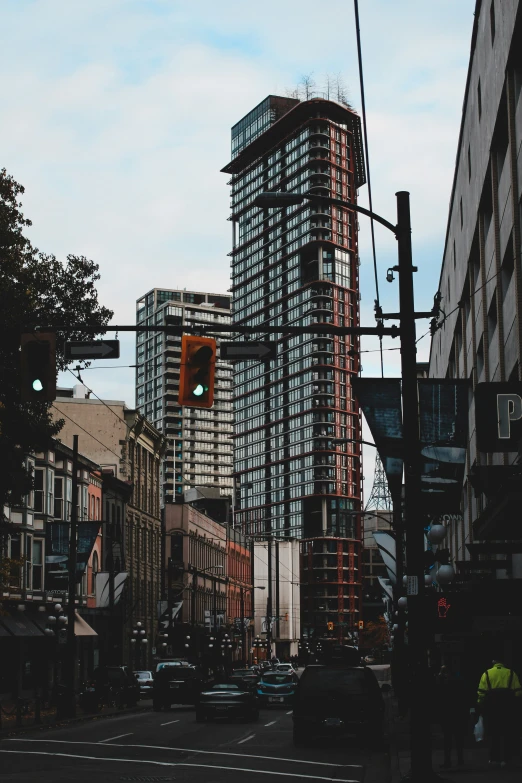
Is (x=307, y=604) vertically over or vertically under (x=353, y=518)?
under

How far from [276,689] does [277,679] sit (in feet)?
2.58

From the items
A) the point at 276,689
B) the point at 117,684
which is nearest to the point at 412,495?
the point at 276,689

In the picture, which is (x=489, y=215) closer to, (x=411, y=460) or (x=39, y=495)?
(x=411, y=460)

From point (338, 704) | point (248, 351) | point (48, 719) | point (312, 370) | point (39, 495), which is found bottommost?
point (48, 719)

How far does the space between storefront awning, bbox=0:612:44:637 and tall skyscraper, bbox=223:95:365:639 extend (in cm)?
12546

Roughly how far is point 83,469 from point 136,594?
Result: 19.7m

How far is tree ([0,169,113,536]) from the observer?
101 feet

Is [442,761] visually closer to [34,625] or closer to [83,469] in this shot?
[34,625]

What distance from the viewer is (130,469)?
8144cm

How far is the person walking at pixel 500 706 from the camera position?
19422mm

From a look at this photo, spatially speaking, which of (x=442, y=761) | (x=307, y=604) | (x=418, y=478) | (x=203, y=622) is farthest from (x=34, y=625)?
(x=307, y=604)

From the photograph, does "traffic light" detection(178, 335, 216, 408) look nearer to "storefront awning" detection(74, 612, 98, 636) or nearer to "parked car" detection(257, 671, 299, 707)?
"parked car" detection(257, 671, 299, 707)

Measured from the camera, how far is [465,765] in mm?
19734

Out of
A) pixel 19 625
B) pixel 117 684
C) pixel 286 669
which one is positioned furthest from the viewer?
pixel 286 669
